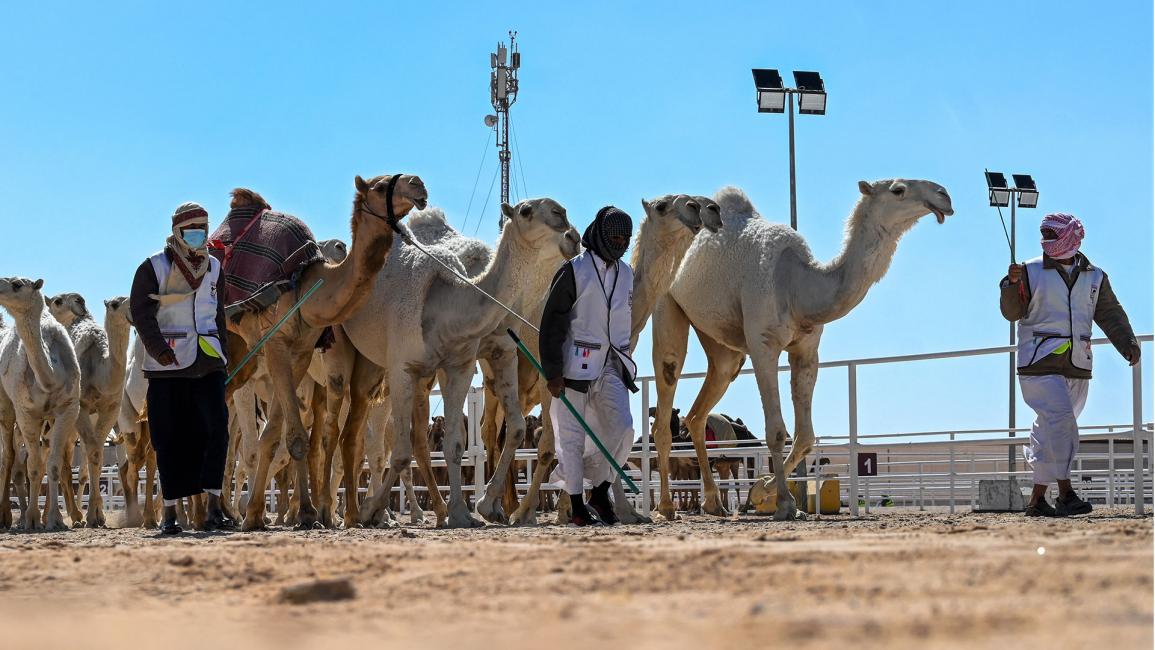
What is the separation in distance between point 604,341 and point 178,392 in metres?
2.92

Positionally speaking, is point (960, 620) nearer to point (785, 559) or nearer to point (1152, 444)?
point (785, 559)

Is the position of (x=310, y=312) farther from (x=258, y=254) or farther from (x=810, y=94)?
(x=810, y=94)

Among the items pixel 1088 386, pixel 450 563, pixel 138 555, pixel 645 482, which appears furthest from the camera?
pixel 645 482

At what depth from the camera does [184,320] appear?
33.1 ft

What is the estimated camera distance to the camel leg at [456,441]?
1099 cm

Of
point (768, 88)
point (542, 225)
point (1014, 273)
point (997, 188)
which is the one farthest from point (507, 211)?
point (997, 188)

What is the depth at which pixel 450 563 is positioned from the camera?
5852mm

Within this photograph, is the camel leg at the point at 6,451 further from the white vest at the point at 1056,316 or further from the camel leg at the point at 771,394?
the white vest at the point at 1056,316

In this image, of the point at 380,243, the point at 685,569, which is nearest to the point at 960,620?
the point at 685,569

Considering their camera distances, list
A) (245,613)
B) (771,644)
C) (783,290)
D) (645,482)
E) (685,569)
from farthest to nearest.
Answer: (645,482), (783,290), (685,569), (245,613), (771,644)

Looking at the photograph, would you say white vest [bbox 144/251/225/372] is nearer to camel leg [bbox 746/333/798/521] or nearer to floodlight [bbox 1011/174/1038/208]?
camel leg [bbox 746/333/798/521]

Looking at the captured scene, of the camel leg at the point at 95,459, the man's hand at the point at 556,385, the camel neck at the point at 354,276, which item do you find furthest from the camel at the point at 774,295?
the camel leg at the point at 95,459

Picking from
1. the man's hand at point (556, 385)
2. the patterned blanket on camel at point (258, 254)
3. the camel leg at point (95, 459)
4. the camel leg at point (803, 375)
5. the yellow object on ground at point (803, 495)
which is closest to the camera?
the man's hand at point (556, 385)

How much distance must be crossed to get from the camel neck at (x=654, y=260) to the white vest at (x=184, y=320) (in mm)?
3483
